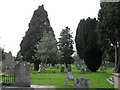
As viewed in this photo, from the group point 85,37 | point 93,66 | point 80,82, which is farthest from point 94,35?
point 80,82

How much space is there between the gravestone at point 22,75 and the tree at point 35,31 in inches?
1104

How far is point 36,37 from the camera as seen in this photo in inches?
1660

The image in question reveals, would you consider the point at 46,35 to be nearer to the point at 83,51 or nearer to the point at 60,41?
the point at 83,51

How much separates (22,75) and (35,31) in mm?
29979

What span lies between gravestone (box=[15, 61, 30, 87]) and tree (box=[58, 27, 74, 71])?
3657cm

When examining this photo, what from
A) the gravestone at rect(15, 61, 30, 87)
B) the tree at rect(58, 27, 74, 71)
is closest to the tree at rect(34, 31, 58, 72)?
the tree at rect(58, 27, 74, 71)

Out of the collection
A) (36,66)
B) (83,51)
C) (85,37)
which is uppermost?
(85,37)

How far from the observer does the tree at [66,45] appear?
1984 inches

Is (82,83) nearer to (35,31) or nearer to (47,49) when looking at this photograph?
(47,49)

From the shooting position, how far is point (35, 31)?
42.7 m

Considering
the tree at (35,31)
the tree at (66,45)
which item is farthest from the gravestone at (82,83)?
the tree at (66,45)

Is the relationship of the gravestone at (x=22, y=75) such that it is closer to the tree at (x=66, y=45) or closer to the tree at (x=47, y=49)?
Answer: the tree at (x=47, y=49)

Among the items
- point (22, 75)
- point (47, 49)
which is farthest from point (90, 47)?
point (22, 75)

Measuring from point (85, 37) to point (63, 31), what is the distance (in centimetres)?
1558
